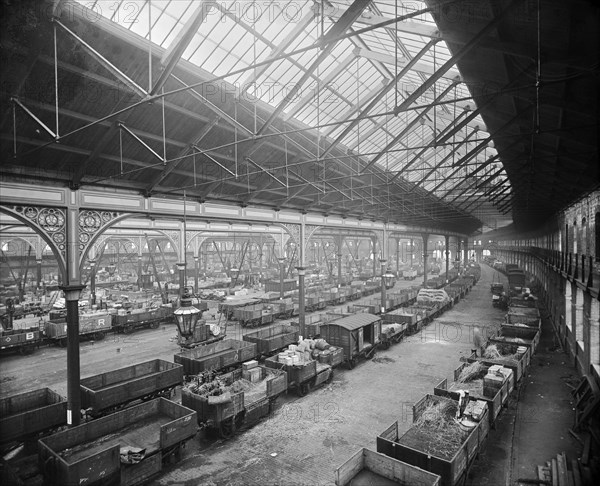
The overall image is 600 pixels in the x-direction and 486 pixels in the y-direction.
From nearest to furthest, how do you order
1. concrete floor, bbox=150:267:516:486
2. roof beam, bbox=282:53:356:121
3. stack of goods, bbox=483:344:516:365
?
concrete floor, bbox=150:267:516:486, roof beam, bbox=282:53:356:121, stack of goods, bbox=483:344:516:365

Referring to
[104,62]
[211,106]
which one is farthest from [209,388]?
[104,62]

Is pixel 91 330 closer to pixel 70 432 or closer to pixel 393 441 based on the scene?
pixel 70 432

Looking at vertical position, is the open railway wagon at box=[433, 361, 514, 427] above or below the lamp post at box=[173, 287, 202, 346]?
below

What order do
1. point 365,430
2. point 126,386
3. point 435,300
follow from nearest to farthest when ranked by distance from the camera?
1. point 365,430
2. point 126,386
3. point 435,300

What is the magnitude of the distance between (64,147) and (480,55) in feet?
36.5

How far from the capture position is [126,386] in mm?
11820

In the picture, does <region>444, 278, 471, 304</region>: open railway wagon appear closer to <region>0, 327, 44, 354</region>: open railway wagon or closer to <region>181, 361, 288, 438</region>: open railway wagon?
<region>181, 361, 288, 438</region>: open railway wagon

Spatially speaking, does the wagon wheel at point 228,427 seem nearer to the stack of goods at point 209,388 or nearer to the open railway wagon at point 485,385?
the stack of goods at point 209,388

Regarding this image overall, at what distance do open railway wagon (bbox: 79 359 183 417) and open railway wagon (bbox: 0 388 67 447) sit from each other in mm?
876

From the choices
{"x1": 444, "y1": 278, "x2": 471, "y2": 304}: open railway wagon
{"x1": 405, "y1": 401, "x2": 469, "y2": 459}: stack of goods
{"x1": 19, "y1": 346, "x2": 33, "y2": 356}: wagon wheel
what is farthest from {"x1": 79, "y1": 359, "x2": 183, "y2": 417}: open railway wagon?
{"x1": 444, "y1": 278, "x2": 471, "y2": 304}: open railway wagon

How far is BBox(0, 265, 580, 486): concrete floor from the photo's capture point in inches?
348

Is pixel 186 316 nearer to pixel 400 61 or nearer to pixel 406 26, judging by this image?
pixel 406 26

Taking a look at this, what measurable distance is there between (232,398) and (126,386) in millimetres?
4008

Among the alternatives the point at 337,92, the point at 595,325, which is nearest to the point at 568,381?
the point at 595,325
